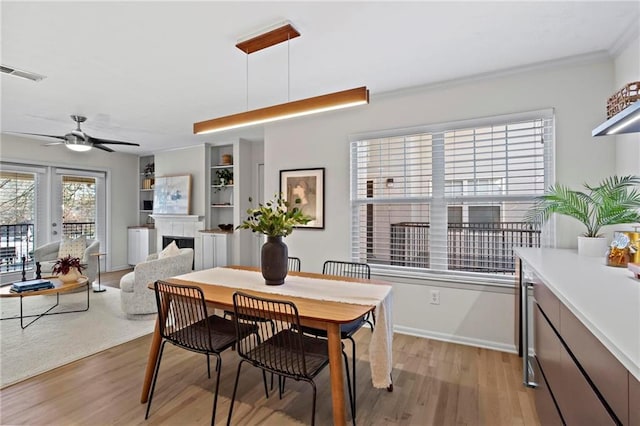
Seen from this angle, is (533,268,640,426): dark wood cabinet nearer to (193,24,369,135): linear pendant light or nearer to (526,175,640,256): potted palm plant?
(526,175,640,256): potted palm plant

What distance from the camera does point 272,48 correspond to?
8.28 ft

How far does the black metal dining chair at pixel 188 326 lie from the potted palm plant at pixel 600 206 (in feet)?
8.02

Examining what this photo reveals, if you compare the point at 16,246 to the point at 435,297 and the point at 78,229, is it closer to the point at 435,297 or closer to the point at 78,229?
the point at 78,229

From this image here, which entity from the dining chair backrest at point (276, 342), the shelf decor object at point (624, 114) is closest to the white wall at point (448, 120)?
the shelf decor object at point (624, 114)

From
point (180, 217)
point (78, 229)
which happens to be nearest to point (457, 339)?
point (180, 217)

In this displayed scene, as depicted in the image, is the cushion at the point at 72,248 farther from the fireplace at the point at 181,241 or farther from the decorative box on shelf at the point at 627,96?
the decorative box on shelf at the point at 627,96

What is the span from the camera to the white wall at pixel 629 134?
88.6 inches

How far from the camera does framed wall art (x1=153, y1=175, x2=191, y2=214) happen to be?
6.26 m

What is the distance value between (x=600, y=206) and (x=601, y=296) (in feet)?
4.63

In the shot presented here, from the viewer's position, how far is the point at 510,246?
3096 millimetres

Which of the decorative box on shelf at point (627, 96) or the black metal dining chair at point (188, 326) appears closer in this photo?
the decorative box on shelf at point (627, 96)

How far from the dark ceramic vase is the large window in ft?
5.05

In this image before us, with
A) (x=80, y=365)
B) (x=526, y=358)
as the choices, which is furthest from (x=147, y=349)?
Result: (x=526, y=358)

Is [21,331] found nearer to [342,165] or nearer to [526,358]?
[342,165]
